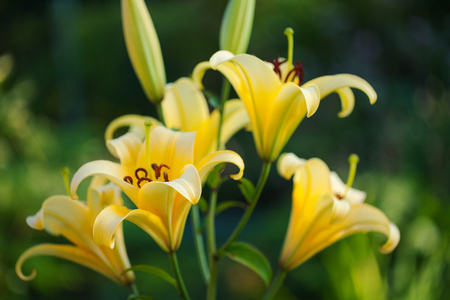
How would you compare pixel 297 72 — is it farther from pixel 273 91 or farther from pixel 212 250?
pixel 212 250

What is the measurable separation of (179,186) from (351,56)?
10.7 ft

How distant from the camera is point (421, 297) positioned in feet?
4.18

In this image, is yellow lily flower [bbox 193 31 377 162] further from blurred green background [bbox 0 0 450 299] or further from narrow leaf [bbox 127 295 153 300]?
blurred green background [bbox 0 0 450 299]

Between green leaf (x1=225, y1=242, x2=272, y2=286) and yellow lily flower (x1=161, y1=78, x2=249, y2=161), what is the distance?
4.0 inches

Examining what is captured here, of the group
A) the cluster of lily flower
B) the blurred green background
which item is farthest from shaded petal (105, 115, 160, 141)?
the blurred green background

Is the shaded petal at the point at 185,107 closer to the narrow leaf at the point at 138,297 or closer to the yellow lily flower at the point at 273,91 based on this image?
the yellow lily flower at the point at 273,91

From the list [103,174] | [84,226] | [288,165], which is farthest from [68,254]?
[288,165]

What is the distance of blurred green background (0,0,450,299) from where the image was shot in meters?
1.47

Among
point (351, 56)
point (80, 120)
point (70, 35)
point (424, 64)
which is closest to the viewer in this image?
point (424, 64)

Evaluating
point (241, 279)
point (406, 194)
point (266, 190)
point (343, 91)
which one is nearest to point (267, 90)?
point (343, 91)

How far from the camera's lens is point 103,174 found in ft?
1.28

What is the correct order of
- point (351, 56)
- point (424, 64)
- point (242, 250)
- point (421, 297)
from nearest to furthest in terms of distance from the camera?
point (242, 250) → point (421, 297) → point (424, 64) → point (351, 56)

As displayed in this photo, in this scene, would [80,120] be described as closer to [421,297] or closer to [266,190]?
[266,190]

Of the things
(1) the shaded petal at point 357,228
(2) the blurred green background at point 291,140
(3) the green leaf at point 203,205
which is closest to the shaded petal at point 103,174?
(3) the green leaf at point 203,205
